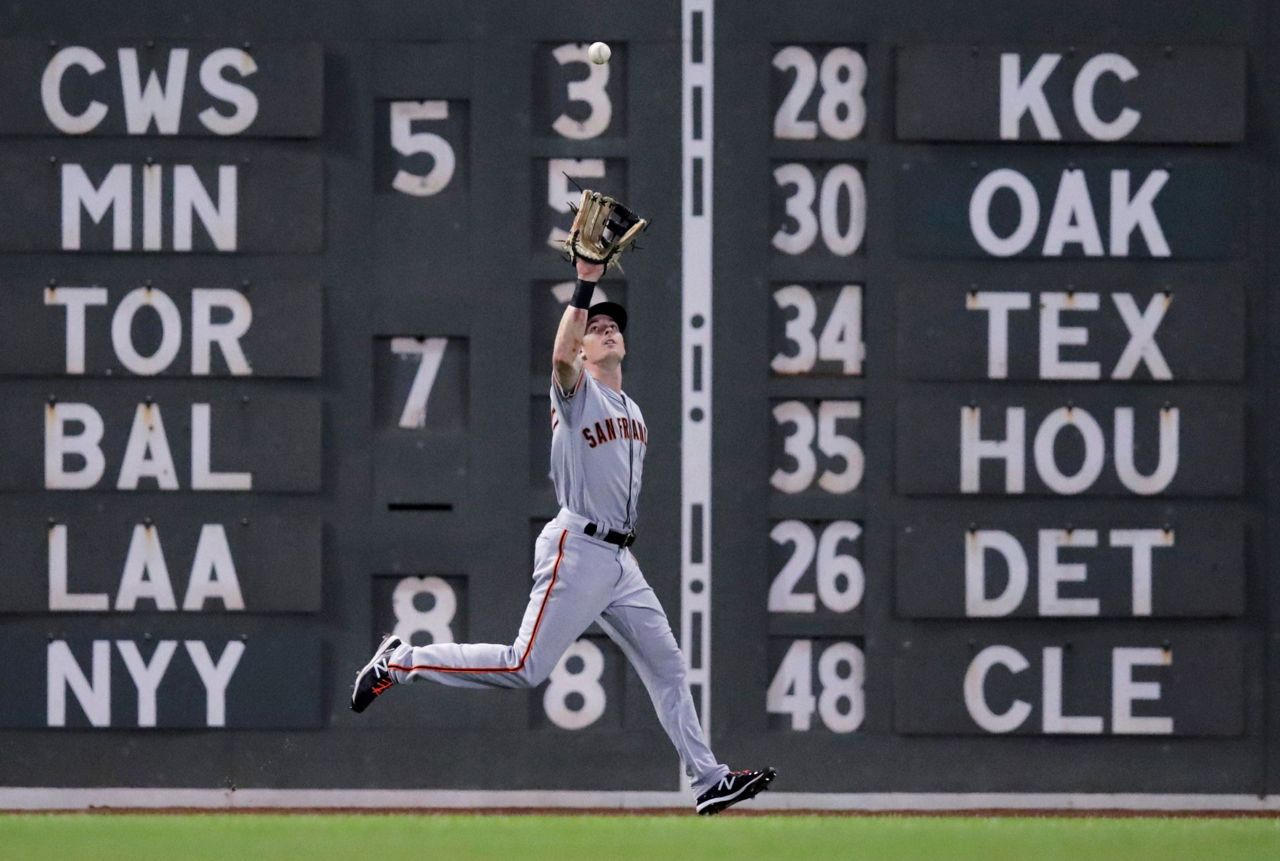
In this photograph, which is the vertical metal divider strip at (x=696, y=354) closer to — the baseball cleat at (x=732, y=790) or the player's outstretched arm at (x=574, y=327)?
the baseball cleat at (x=732, y=790)

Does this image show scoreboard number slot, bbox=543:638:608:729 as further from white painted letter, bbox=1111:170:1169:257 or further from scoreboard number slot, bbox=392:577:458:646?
white painted letter, bbox=1111:170:1169:257

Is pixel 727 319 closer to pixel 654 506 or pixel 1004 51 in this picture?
pixel 654 506

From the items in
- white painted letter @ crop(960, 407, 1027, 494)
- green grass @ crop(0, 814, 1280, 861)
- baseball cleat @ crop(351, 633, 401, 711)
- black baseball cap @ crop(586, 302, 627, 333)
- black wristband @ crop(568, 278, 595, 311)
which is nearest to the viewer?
black wristband @ crop(568, 278, 595, 311)

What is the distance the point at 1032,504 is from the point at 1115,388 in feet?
1.68

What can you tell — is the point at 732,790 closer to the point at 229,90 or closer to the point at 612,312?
the point at 612,312

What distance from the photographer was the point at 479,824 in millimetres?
7402

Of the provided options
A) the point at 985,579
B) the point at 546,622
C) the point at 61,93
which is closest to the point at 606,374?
the point at 546,622

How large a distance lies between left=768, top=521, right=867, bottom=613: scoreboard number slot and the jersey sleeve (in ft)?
4.20

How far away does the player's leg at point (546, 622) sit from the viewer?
21.2 feet

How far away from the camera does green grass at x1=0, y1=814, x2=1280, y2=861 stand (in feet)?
22.4

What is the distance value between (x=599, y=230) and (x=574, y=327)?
316 mm

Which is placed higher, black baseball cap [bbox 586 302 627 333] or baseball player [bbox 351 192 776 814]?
black baseball cap [bbox 586 302 627 333]

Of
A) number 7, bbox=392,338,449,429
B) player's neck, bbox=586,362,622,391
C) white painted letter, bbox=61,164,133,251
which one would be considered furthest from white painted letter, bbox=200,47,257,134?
player's neck, bbox=586,362,622,391

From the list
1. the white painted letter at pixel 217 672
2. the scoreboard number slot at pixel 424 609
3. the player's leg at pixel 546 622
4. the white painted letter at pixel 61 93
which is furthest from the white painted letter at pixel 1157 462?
the white painted letter at pixel 61 93
